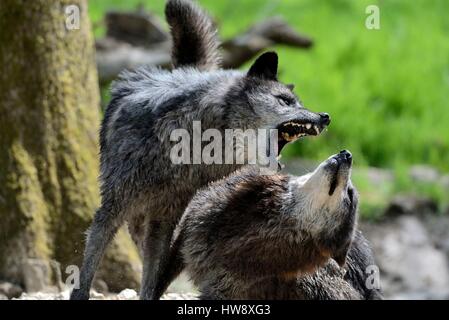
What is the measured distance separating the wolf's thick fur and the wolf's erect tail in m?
1.37

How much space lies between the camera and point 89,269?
23.4ft

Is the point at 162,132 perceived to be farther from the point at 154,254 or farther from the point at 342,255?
the point at 342,255

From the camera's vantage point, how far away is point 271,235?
681cm

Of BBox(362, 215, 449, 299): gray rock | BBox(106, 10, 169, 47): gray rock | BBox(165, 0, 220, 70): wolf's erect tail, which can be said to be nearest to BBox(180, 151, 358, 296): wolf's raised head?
BBox(165, 0, 220, 70): wolf's erect tail

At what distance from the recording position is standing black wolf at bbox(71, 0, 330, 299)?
7113 mm

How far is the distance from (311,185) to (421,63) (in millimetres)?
10351

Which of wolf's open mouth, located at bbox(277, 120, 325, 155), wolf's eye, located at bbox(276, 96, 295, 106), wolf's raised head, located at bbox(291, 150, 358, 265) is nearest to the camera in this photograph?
wolf's raised head, located at bbox(291, 150, 358, 265)

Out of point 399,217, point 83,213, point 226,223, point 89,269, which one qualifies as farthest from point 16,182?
point 399,217

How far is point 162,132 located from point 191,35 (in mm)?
1113

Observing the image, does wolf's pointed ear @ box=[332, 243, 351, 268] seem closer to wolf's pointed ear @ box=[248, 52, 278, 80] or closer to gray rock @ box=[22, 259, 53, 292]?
wolf's pointed ear @ box=[248, 52, 278, 80]

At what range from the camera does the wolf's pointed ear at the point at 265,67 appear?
751 centimetres

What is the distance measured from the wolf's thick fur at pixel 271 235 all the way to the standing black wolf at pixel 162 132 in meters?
0.35

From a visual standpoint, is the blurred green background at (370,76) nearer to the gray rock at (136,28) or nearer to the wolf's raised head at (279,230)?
the gray rock at (136,28)

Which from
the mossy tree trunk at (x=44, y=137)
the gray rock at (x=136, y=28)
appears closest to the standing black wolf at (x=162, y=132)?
the mossy tree trunk at (x=44, y=137)
